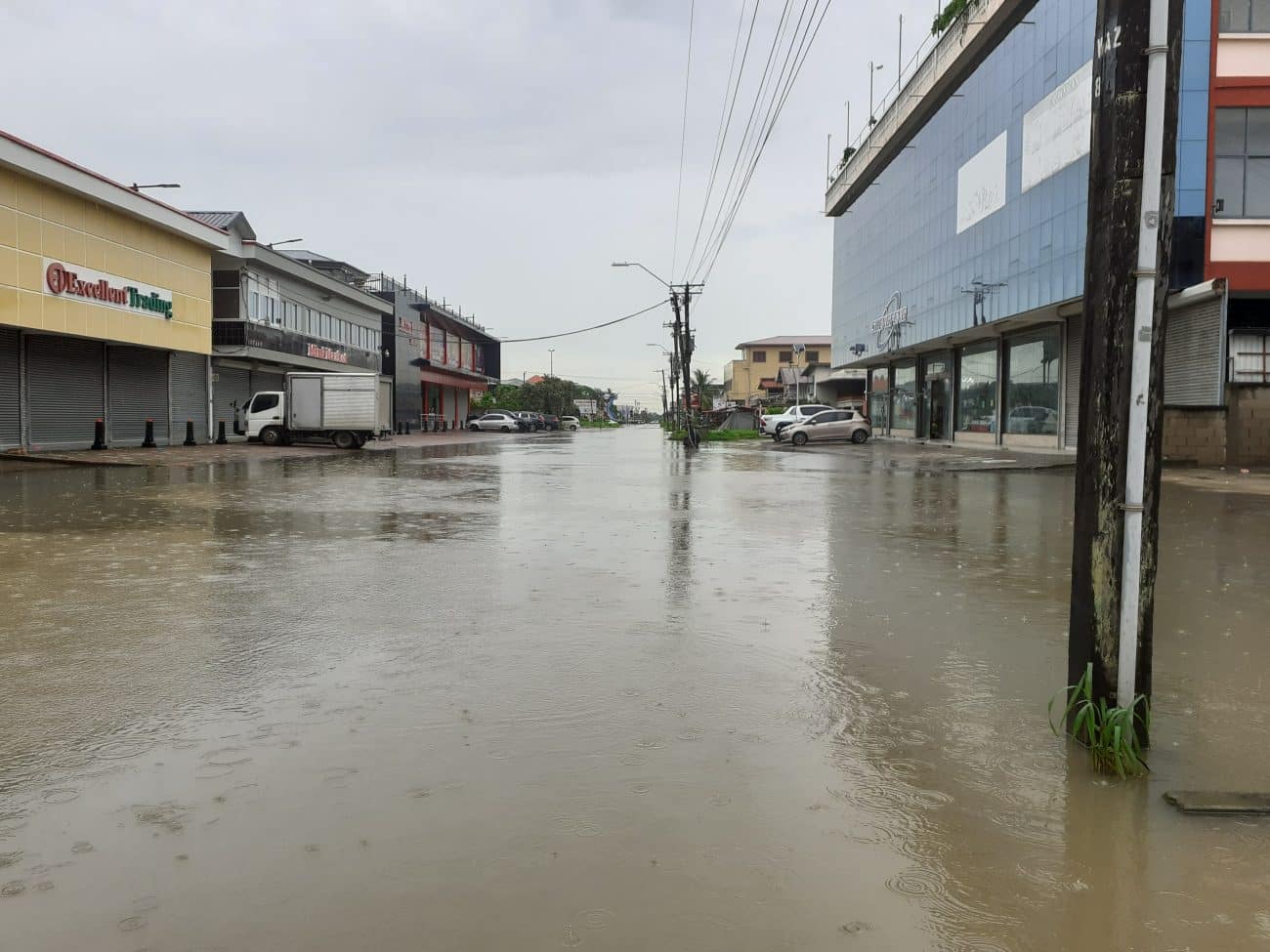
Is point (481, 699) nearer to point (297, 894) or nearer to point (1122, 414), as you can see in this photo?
point (297, 894)

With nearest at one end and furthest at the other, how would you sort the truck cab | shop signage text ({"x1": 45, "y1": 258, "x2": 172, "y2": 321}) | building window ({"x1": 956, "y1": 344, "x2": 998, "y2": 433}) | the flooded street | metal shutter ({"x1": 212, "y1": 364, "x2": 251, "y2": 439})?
the flooded street → shop signage text ({"x1": 45, "y1": 258, "x2": 172, "y2": 321}) → the truck cab → metal shutter ({"x1": 212, "y1": 364, "x2": 251, "y2": 439}) → building window ({"x1": 956, "y1": 344, "x2": 998, "y2": 433})

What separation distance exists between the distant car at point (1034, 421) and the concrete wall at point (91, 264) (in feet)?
98.7

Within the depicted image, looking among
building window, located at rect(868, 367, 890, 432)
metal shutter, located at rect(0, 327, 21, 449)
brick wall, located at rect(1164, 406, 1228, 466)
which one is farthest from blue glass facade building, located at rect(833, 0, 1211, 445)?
metal shutter, located at rect(0, 327, 21, 449)

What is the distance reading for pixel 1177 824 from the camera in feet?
10.4

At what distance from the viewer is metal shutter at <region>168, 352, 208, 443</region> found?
112 ft

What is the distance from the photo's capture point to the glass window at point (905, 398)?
50250 mm

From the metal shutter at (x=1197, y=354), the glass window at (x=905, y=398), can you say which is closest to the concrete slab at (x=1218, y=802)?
the metal shutter at (x=1197, y=354)

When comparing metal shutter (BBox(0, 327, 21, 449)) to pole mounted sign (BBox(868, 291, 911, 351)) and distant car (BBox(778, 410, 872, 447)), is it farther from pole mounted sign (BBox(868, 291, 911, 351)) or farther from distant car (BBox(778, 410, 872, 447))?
pole mounted sign (BBox(868, 291, 911, 351))

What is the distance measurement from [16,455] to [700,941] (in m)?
26.1

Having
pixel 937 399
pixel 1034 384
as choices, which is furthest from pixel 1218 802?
pixel 937 399

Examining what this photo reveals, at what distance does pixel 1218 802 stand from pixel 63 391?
31579 millimetres

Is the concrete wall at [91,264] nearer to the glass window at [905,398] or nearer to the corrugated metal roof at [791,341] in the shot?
the glass window at [905,398]

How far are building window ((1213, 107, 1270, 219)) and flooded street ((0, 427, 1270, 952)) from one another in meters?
20.1

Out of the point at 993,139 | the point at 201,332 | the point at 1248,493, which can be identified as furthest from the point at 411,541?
the point at 993,139
